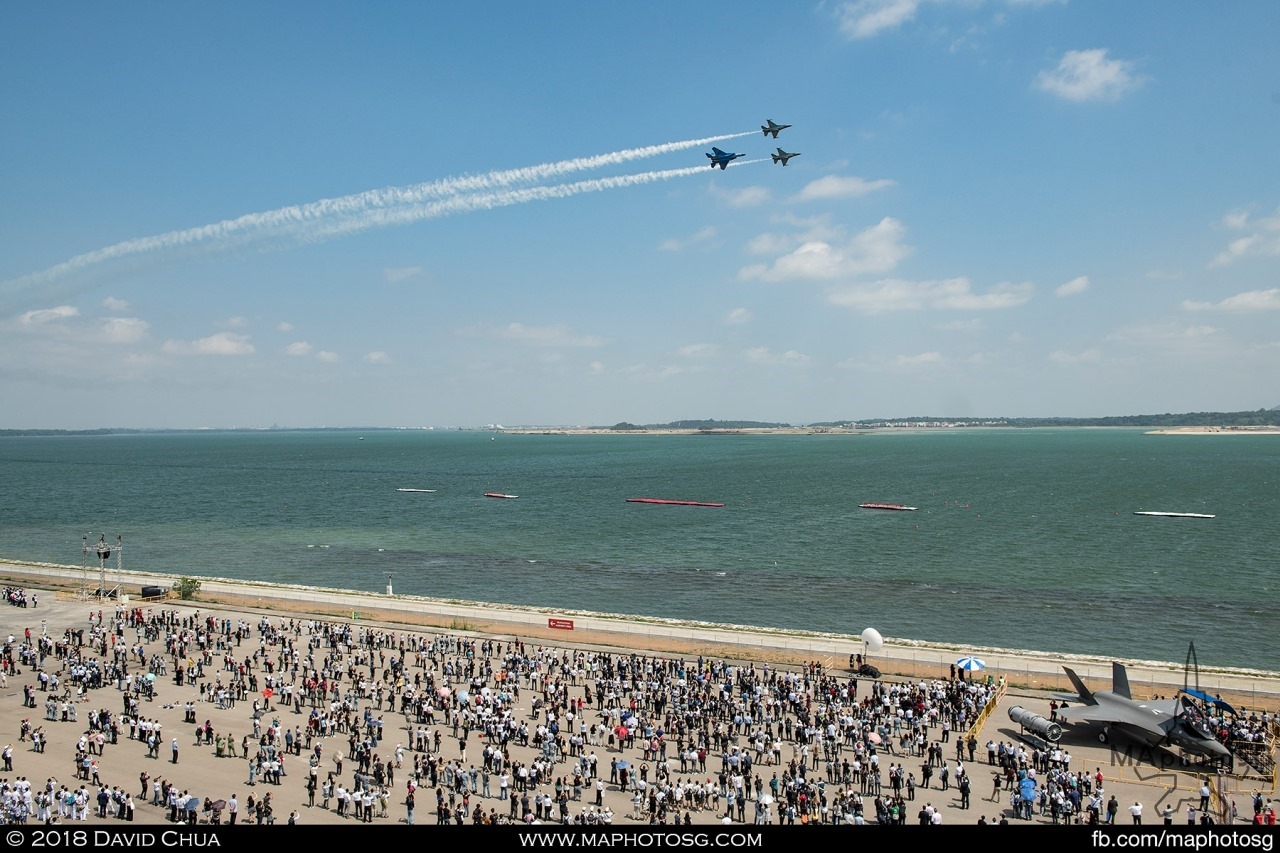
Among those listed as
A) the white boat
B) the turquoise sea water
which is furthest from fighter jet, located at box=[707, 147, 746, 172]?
the white boat

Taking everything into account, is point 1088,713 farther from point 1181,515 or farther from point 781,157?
point 1181,515

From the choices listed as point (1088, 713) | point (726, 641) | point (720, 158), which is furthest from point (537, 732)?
point (720, 158)

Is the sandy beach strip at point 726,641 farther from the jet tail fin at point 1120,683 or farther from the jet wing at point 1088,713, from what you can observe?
the jet wing at point 1088,713

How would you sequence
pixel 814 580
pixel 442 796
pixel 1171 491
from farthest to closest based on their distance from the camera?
pixel 1171 491 < pixel 814 580 < pixel 442 796

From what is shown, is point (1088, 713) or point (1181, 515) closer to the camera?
point (1088, 713)

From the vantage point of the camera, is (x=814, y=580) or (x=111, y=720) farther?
(x=814, y=580)

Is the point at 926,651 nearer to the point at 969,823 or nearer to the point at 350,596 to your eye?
the point at 969,823

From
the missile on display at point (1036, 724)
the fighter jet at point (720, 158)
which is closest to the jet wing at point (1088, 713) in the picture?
the missile on display at point (1036, 724)

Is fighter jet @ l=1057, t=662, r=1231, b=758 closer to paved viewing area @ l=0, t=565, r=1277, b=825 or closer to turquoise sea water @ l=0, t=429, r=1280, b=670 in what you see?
paved viewing area @ l=0, t=565, r=1277, b=825
